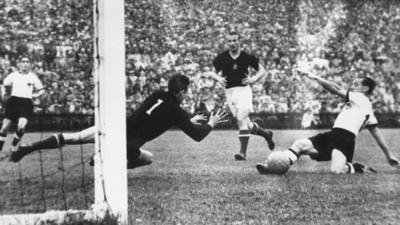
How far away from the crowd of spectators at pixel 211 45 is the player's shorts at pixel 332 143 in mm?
3334

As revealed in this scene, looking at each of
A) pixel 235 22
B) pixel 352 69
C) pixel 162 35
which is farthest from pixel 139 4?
pixel 352 69

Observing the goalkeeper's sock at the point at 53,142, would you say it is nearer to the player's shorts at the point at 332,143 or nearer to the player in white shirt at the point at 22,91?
the player's shorts at the point at 332,143

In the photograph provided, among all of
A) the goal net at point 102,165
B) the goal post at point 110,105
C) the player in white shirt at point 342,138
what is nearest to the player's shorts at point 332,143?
the player in white shirt at point 342,138

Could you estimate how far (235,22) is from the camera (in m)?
9.82

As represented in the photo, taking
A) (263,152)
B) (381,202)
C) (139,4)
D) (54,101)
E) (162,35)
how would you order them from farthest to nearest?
(54,101) → (162,35) → (139,4) → (263,152) → (381,202)

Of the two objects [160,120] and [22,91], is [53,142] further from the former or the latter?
[22,91]

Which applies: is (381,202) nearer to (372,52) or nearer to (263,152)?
(263,152)

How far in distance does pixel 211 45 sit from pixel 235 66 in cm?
317

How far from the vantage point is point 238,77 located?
753cm

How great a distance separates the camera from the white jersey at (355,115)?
6.29 metres

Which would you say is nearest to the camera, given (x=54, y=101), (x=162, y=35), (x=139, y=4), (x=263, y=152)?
(x=263, y=152)

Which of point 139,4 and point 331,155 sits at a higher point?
point 139,4

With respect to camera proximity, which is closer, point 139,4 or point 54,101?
point 139,4

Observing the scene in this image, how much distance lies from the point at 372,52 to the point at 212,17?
14.7 feet
